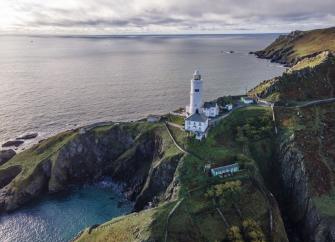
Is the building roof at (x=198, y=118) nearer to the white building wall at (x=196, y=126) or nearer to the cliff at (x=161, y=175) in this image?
the white building wall at (x=196, y=126)

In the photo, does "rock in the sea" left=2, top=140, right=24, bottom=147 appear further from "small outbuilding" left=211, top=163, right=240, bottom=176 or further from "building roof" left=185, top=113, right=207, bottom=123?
"small outbuilding" left=211, top=163, right=240, bottom=176

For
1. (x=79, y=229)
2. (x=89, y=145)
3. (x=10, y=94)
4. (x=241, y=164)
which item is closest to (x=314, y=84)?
(x=241, y=164)

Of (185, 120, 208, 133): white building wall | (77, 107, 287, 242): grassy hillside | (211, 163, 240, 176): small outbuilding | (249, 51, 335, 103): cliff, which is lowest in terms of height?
(77, 107, 287, 242): grassy hillside

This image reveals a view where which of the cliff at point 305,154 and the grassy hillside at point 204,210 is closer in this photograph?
the grassy hillside at point 204,210

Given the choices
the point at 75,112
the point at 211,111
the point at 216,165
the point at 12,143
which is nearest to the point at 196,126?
the point at 211,111

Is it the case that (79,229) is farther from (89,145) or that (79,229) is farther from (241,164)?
(241,164)

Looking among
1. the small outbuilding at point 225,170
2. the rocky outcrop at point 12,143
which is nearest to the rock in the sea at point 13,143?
the rocky outcrop at point 12,143

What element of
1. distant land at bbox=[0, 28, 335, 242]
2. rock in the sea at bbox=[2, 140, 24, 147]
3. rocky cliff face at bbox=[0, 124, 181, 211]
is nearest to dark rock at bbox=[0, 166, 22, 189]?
rocky cliff face at bbox=[0, 124, 181, 211]
